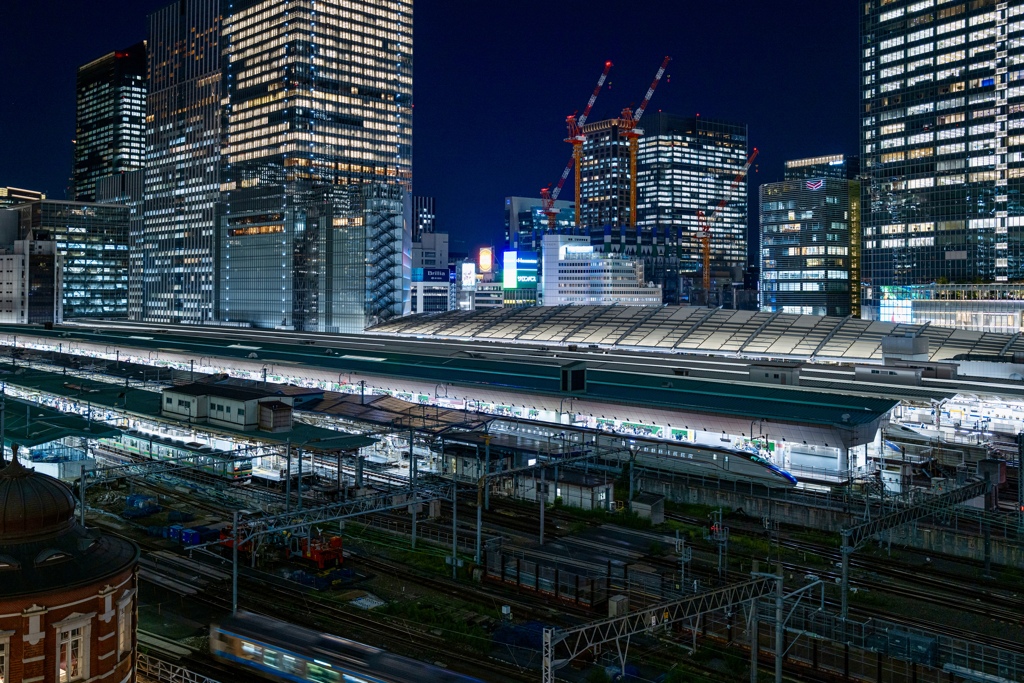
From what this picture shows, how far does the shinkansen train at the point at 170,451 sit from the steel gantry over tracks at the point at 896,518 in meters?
28.4

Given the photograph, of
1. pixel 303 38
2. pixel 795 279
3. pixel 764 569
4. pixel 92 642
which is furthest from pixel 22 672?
pixel 795 279

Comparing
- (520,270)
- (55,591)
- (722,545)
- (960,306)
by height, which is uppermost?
(520,270)

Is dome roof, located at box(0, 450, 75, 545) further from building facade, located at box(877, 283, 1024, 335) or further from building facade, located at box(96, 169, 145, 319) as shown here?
building facade, located at box(96, 169, 145, 319)

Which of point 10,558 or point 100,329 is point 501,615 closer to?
point 10,558

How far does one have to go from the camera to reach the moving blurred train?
1884 cm

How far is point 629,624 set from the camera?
22.9 meters

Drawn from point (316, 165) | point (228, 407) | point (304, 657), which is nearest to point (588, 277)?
point (316, 165)

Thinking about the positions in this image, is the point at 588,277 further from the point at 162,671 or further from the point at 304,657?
the point at 304,657

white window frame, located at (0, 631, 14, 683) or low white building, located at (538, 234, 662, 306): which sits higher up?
low white building, located at (538, 234, 662, 306)

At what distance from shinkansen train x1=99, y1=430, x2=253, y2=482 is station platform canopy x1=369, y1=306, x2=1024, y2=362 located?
52.6 metres

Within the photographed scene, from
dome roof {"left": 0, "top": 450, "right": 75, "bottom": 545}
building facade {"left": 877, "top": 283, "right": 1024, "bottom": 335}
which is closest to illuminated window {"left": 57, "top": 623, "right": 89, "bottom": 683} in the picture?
dome roof {"left": 0, "top": 450, "right": 75, "bottom": 545}

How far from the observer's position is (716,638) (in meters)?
24.6

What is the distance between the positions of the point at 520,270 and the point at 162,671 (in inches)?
6760

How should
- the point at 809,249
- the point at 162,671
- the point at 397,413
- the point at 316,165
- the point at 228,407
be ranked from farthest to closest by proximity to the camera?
1. the point at 809,249
2. the point at 316,165
3. the point at 397,413
4. the point at 228,407
5. the point at 162,671
